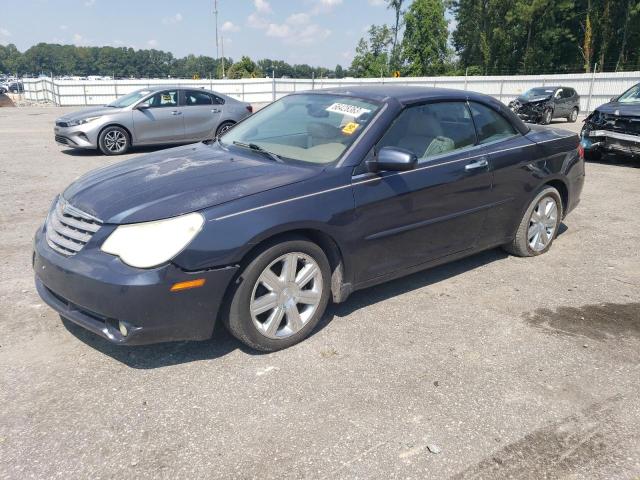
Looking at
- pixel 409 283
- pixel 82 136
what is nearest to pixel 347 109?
pixel 409 283

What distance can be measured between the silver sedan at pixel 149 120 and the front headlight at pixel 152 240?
9389 millimetres

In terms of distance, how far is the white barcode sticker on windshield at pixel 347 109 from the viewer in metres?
4.08

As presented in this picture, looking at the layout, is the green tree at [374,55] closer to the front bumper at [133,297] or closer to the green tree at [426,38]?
the green tree at [426,38]

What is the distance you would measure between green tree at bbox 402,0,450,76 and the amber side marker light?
65.1 meters

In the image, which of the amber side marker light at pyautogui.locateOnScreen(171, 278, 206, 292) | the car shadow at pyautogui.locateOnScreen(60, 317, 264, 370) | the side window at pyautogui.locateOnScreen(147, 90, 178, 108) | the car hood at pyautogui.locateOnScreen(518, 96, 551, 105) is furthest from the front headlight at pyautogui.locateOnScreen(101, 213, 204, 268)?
the car hood at pyautogui.locateOnScreen(518, 96, 551, 105)

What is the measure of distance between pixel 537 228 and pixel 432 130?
1724 mm

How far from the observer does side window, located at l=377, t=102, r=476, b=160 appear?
4.06 meters

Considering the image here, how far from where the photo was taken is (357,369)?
10.8 feet

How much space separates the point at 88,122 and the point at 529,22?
48.1 m

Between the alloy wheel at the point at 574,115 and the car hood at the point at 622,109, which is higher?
the car hood at the point at 622,109

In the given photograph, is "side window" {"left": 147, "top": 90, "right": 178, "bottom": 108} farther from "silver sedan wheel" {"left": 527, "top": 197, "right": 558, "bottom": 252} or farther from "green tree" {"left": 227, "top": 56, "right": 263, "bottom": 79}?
"green tree" {"left": 227, "top": 56, "right": 263, "bottom": 79}

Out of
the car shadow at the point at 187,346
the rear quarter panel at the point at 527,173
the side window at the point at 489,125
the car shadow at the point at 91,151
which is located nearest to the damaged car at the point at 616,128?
the rear quarter panel at the point at 527,173

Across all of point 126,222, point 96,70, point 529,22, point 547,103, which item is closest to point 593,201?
point 126,222

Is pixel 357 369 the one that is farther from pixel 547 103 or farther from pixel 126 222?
pixel 547 103
